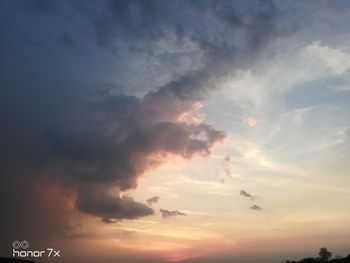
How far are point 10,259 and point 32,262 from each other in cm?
1026

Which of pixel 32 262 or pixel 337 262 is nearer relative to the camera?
pixel 337 262

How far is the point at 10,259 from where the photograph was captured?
194750 mm

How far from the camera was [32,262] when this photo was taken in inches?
7854

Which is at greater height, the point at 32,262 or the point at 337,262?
the point at 32,262

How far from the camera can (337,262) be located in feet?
592

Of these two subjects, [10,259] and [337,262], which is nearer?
[337,262]

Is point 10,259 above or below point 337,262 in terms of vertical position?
above

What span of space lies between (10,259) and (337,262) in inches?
5802

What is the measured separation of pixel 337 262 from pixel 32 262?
458ft

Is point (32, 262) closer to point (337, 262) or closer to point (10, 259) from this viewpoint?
point (10, 259)

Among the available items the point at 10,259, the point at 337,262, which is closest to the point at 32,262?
the point at 10,259
